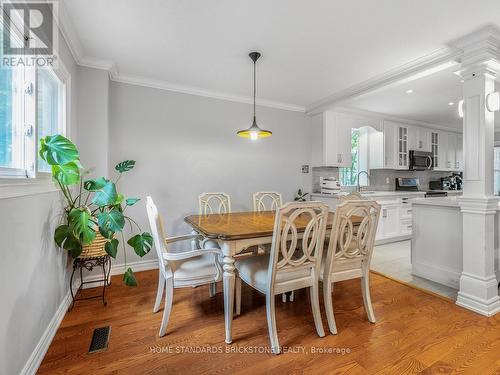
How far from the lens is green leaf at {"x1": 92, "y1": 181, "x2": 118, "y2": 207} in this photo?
191cm

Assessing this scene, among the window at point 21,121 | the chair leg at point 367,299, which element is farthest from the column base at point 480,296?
the window at point 21,121

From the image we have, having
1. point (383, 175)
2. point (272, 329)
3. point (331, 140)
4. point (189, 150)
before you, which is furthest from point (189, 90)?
point (383, 175)

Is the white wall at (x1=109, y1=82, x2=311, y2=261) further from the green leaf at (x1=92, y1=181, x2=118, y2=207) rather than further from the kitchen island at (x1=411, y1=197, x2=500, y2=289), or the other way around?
the kitchen island at (x1=411, y1=197, x2=500, y2=289)

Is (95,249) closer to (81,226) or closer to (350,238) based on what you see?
(81,226)

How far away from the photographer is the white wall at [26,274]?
1224mm

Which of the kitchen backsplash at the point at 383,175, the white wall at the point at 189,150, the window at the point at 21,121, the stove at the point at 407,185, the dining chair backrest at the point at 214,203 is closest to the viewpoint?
the window at the point at 21,121

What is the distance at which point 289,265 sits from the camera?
5.84 ft

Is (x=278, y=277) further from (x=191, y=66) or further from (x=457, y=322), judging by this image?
(x=191, y=66)

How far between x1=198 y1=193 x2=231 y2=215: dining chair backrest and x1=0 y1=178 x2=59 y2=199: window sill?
146cm

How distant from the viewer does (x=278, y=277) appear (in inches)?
69.4

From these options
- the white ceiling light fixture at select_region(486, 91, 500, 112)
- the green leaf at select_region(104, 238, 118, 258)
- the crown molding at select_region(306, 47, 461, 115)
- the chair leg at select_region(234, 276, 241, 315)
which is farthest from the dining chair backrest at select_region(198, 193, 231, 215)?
the white ceiling light fixture at select_region(486, 91, 500, 112)

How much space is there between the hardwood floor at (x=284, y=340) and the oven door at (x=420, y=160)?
3.46m

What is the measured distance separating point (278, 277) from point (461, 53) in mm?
2606

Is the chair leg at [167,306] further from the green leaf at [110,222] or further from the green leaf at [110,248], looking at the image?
the green leaf at [110,248]
